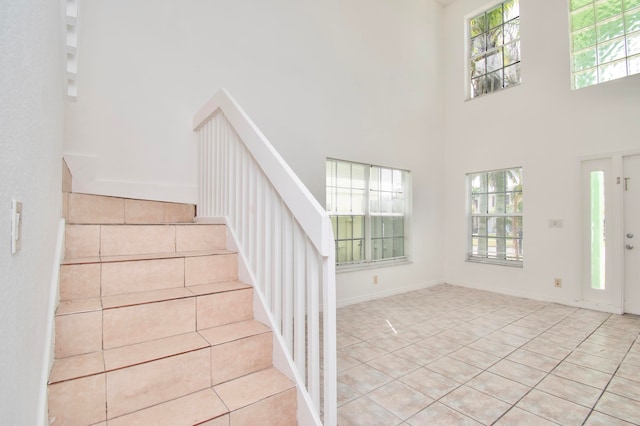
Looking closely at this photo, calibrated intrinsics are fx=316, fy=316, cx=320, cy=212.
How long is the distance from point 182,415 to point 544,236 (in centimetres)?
480

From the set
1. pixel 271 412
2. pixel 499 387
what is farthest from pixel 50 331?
pixel 499 387

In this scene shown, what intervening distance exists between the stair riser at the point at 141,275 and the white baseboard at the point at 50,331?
8 centimetres

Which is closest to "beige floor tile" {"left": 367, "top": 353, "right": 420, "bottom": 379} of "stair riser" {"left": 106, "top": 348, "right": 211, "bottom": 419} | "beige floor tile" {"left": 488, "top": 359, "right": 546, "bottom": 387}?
"beige floor tile" {"left": 488, "top": 359, "right": 546, "bottom": 387}

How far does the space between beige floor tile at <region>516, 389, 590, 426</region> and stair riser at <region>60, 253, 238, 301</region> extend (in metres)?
1.95

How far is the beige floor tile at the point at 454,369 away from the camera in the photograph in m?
2.21

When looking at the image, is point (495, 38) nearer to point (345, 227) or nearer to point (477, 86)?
point (477, 86)

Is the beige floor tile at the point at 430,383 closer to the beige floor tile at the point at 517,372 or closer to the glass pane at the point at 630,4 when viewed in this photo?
the beige floor tile at the point at 517,372

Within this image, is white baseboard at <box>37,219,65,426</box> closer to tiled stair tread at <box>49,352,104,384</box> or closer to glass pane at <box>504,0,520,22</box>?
tiled stair tread at <box>49,352,104,384</box>

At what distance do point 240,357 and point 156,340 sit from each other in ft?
1.32

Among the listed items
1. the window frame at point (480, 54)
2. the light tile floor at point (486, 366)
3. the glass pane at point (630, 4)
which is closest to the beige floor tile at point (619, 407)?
the light tile floor at point (486, 366)

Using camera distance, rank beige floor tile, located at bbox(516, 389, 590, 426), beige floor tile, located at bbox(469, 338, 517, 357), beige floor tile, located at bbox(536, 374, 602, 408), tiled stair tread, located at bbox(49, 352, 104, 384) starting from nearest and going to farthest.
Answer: tiled stair tread, located at bbox(49, 352, 104, 384), beige floor tile, located at bbox(516, 389, 590, 426), beige floor tile, located at bbox(536, 374, 602, 408), beige floor tile, located at bbox(469, 338, 517, 357)

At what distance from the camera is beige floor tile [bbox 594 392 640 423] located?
1.78 metres

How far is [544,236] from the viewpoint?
4.35 meters

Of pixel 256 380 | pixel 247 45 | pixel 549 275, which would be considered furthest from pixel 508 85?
pixel 256 380
